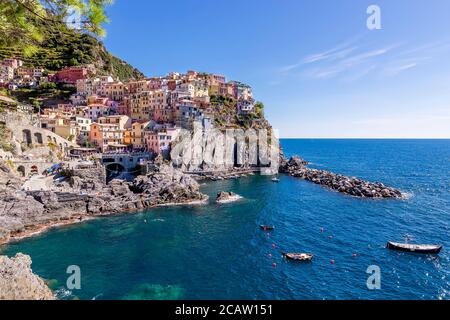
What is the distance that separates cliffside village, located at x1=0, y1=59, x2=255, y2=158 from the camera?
233 ft

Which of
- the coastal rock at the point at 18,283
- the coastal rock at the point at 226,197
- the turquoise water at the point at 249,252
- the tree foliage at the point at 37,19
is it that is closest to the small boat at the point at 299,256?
the turquoise water at the point at 249,252

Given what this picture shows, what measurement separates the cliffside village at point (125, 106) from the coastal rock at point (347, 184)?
3099 centimetres

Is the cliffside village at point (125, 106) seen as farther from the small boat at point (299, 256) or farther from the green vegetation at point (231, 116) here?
the small boat at point (299, 256)

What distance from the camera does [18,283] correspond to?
18359 mm

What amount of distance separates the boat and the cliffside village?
55.7 metres

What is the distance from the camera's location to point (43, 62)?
111 metres

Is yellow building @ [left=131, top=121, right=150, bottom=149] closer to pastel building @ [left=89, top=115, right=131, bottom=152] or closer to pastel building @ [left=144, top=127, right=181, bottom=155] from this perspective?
pastel building @ [left=144, top=127, right=181, bottom=155]

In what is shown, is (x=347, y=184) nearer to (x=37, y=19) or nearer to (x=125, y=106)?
(x=37, y=19)

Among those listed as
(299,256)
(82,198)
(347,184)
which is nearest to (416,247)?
(299,256)

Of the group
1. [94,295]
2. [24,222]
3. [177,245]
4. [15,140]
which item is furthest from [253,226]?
[15,140]

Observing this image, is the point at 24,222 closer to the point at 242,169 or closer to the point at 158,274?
the point at 158,274

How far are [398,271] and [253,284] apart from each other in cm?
1588

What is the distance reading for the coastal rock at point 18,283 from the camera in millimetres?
17328
